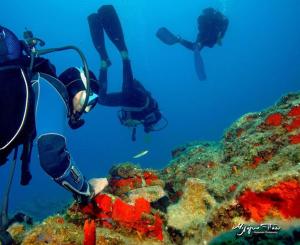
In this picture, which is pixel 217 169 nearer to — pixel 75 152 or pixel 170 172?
pixel 170 172

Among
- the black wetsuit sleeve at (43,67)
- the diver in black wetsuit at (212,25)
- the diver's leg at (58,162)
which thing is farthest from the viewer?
the diver in black wetsuit at (212,25)

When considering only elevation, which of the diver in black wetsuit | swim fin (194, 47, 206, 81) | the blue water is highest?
the blue water

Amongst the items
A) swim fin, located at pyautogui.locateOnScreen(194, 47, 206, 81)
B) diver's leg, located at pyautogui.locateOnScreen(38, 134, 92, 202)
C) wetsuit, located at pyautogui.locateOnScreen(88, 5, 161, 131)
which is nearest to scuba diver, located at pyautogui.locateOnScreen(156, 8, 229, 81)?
swim fin, located at pyautogui.locateOnScreen(194, 47, 206, 81)

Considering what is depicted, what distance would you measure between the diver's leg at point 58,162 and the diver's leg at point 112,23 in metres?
8.08

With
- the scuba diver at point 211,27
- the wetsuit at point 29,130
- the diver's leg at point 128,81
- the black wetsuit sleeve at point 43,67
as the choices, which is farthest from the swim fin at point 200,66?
the wetsuit at point 29,130

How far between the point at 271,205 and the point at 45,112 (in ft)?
7.67

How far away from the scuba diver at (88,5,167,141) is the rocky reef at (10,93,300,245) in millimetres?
3739

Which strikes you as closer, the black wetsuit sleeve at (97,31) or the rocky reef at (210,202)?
the rocky reef at (210,202)

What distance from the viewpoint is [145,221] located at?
3.61m

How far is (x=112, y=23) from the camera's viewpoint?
10.7 meters

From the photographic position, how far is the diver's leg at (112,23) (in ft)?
34.8

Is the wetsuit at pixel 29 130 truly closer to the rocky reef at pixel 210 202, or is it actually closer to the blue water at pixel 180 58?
the rocky reef at pixel 210 202

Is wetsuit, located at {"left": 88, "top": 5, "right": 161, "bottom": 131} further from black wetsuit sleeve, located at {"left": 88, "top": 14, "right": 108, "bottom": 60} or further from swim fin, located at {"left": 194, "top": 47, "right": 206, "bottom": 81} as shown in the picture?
swim fin, located at {"left": 194, "top": 47, "right": 206, "bottom": 81}

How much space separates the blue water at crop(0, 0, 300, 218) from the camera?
126m
